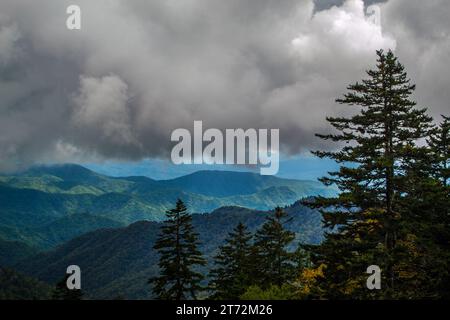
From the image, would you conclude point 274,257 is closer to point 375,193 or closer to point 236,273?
point 236,273

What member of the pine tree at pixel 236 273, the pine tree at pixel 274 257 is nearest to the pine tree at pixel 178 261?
the pine tree at pixel 236 273

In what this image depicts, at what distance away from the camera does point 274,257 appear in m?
48.2

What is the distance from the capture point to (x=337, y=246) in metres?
27.0

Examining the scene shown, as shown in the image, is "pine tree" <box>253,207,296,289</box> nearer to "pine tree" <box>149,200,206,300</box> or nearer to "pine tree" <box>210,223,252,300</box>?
"pine tree" <box>210,223,252,300</box>

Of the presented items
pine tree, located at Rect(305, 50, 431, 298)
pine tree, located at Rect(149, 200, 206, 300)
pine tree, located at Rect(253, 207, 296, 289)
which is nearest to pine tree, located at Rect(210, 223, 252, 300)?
pine tree, located at Rect(253, 207, 296, 289)

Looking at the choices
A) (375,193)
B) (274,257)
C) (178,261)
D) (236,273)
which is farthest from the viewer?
(236,273)

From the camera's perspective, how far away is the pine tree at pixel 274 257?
47656 mm

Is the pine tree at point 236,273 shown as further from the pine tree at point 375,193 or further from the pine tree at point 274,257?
→ the pine tree at point 375,193

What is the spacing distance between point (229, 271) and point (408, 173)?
31532mm

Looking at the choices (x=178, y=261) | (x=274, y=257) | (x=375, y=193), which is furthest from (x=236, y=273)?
(x=375, y=193)

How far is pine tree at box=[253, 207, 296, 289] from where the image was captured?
4766 centimetres
